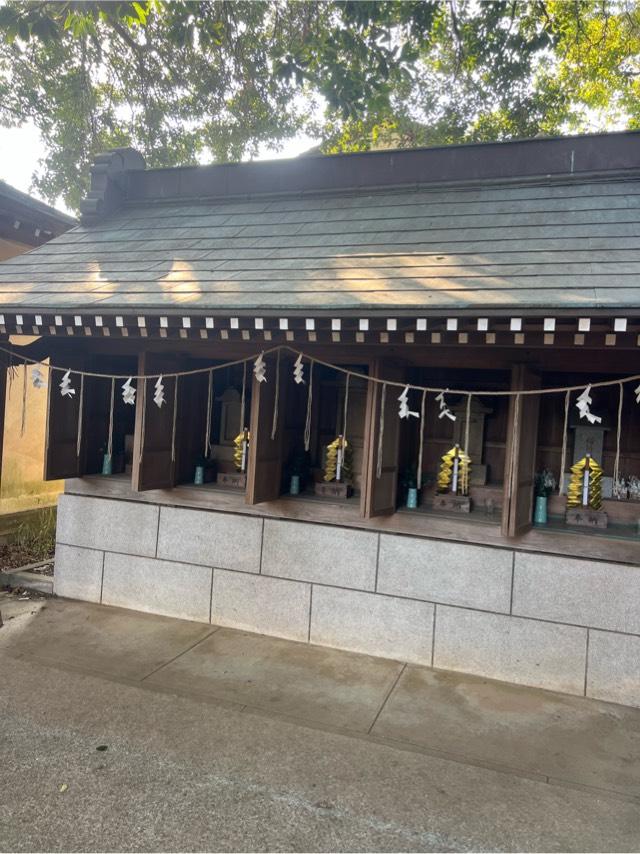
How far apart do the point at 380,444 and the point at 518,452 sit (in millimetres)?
1254

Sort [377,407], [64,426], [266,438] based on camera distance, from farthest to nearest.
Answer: [64,426] < [266,438] < [377,407]

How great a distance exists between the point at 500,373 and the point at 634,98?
15.0 metres

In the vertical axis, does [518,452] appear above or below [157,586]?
above

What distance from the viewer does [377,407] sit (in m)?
5.61

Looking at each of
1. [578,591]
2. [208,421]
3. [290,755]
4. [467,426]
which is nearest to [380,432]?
[467,426]

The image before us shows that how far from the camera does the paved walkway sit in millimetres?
3324

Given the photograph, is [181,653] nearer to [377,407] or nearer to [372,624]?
[372,624]

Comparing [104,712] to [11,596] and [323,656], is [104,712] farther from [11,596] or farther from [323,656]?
[11,596]

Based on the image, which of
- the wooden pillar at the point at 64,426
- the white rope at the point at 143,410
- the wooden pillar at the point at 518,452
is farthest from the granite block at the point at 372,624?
the wooden pillar at the point at 64,426

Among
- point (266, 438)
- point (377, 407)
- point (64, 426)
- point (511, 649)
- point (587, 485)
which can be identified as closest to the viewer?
point (511, 649)

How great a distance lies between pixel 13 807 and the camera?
135 inches

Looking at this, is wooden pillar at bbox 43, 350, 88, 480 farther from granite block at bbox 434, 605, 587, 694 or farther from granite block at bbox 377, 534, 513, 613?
granite block at bbox 434, 605, 587, 694

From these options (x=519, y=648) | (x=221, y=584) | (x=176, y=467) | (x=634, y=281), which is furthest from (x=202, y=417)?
(x=634, y=281)


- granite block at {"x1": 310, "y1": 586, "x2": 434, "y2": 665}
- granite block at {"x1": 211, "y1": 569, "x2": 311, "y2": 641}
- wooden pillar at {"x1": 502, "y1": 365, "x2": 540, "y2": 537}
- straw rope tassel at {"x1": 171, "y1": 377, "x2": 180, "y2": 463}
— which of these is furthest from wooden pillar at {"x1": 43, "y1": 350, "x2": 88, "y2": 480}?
wooden pillar at {"x1": 502, "y1": 365, "x2": 540, "y2": 537}
